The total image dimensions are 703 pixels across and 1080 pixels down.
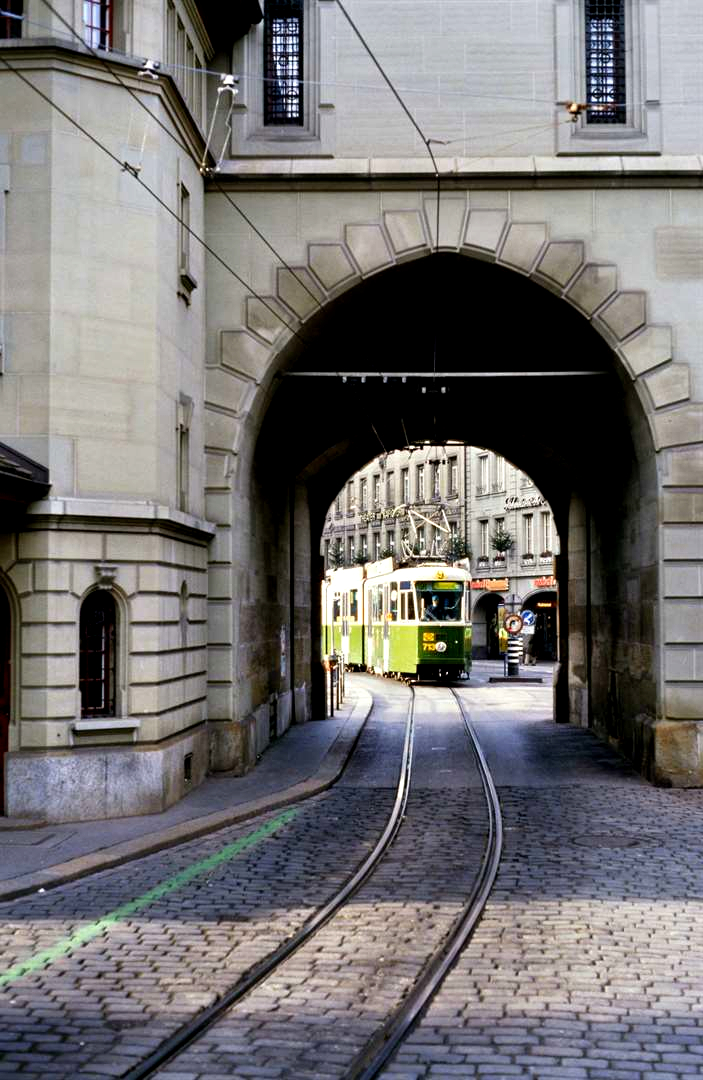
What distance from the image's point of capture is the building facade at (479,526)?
64.8 m

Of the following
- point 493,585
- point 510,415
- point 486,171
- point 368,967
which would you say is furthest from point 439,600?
point 368,967

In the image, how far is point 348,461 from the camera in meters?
30.9

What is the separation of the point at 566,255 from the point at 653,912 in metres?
10.4

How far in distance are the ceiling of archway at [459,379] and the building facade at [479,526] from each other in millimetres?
30627

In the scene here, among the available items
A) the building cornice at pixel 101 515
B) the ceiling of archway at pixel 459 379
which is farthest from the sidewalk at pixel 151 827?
the ceiling of archway at pixel 459 379

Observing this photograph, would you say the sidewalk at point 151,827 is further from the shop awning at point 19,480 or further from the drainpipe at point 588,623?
the drainpipe at point 588,623

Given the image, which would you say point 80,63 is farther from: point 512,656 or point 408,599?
point 512,656

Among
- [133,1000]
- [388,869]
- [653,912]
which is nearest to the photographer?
[133,1000]

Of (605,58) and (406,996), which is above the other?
(605,58)

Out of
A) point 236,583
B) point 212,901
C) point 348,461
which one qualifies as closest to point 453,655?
point 348,461

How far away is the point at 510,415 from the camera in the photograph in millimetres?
26047

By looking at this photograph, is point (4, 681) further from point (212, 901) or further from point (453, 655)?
point (453, 655)

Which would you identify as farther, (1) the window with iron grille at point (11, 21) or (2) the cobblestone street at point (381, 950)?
(1) the window with iron grille at point (11, 21)

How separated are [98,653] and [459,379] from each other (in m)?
11.2
